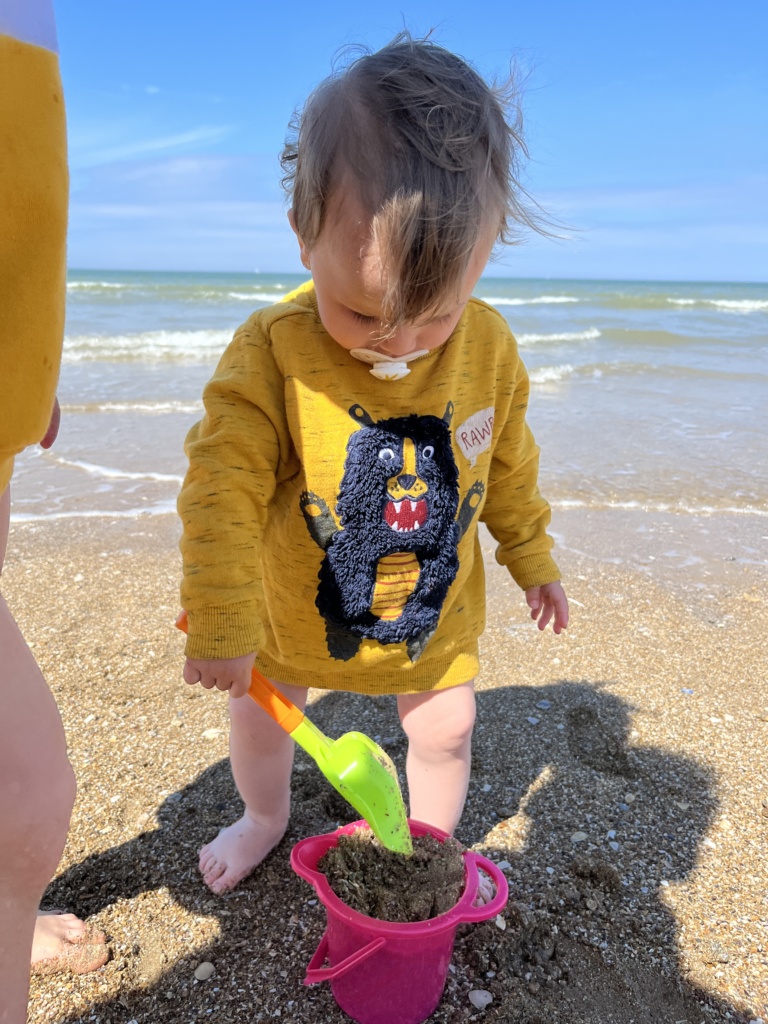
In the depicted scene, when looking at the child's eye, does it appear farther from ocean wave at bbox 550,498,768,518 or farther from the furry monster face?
ocean wave at bbox 550,498,768,518

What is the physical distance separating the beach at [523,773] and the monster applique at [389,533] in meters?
0.67

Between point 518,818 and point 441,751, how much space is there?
0.43 meters

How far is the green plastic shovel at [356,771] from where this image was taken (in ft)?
4.98

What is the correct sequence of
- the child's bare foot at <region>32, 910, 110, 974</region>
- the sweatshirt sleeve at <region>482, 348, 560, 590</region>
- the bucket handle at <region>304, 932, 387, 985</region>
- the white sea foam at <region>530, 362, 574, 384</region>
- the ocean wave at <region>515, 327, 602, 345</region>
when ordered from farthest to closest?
the ocean wave at <region>515, 327, 602, 345</region>
the white sea foam at <region>530, 362, 574, 384</region>
the sweatshirt sleeve at <region>482, 348, 560, 590</region>
the child's bare foot at <region>32, 910, 110, 974</region>
the bucket handle at <region>304, 932, 387, 985</region>

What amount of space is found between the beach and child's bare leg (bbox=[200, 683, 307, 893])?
0.05 metres

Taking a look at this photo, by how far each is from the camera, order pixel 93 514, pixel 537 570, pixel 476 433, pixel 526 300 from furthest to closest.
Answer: pixel 526 300
pixel 93 514
pixel 537 570
pixel 476 433

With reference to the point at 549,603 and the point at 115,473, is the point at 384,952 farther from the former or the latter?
the point at 115,473

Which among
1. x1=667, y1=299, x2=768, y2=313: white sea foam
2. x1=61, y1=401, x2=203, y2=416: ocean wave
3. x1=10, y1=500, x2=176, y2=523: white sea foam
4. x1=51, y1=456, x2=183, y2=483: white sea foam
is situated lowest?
x1=10, y1=500, x2=176, y2=523: white sea foam

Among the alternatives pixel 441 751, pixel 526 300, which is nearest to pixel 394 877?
pixel 441 751

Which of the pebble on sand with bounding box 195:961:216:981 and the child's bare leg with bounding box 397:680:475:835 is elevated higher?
the child's bare leg with bounding box 397:680:475:835

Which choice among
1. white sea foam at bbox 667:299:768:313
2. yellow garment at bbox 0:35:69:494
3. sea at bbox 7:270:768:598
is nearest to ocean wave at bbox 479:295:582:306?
white sea foam at bbox 667:299:768:313

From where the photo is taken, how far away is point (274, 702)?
156 cm

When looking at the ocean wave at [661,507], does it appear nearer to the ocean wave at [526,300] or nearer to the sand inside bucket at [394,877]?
the sand inside bucket at [394,877]

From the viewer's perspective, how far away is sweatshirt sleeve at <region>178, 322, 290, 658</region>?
1550 millimetres
